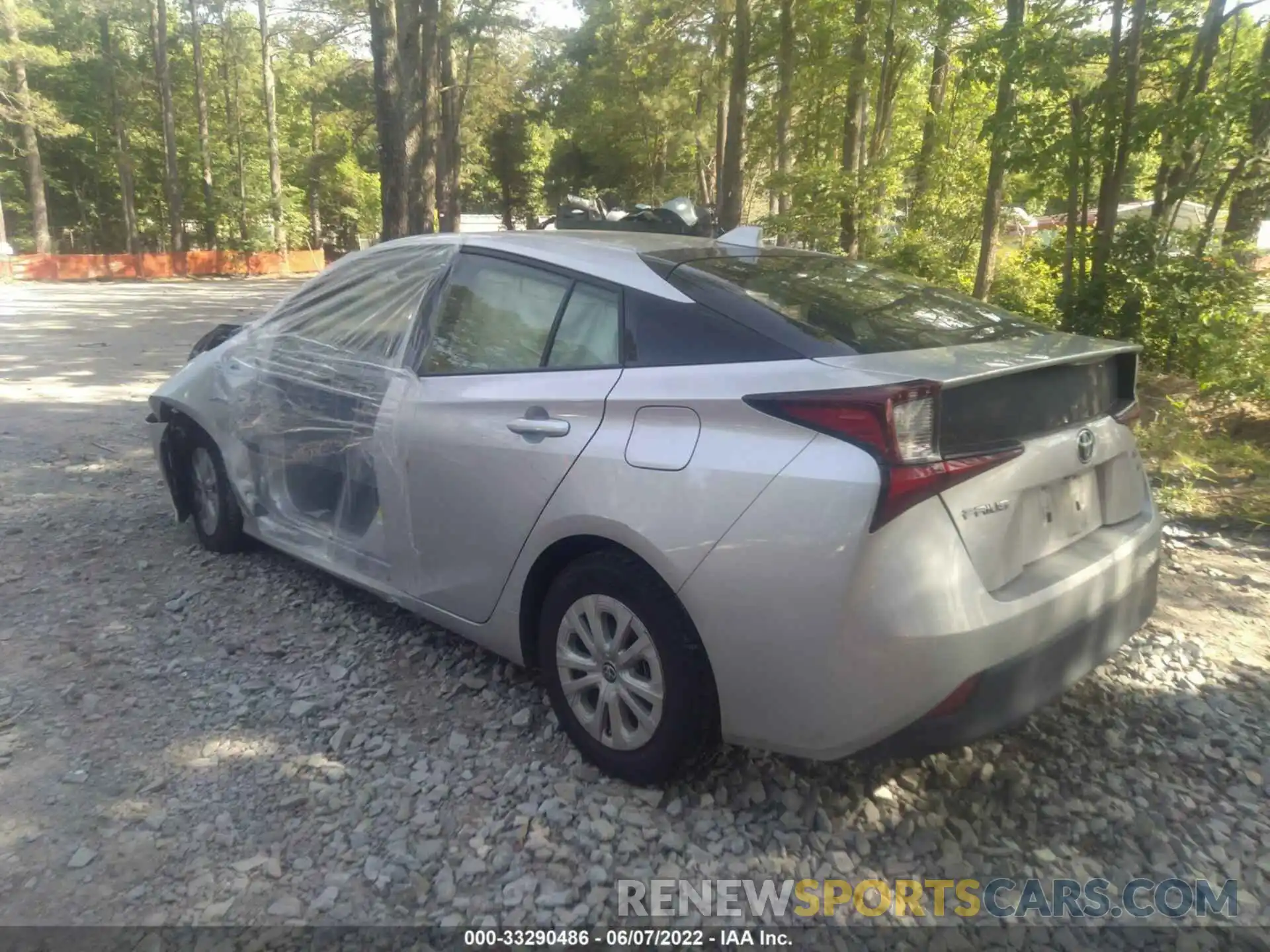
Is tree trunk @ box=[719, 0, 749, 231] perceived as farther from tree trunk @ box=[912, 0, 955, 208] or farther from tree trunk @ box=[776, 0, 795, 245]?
tree trunk @ box=[912, 0, 955, 208]

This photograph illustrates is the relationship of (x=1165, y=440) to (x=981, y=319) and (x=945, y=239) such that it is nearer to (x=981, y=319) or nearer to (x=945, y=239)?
(x=981, y=319)

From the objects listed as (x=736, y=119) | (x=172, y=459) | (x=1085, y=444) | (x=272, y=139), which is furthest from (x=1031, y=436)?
(x=272, y=139)

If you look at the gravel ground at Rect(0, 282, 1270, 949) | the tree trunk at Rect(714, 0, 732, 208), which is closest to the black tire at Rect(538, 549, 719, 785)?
the gravel ground at Rect(0, 282, 1270, 949)

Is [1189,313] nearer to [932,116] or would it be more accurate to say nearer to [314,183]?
[932,116]

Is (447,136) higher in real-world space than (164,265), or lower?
higher

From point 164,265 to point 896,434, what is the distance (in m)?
41.5

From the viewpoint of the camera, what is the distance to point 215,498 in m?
4.91

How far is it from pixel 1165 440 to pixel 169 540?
6.40 meters

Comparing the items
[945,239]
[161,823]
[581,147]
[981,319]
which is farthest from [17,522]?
[581,147]

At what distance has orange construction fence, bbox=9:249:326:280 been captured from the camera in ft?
110

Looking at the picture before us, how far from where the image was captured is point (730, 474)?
2516 mm

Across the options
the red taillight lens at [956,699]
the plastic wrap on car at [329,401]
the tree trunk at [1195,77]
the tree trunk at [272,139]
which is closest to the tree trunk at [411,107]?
the plastic wrap on car at [329,401]

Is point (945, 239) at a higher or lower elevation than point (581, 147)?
lower

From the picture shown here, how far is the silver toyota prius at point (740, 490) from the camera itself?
93.5 inches
